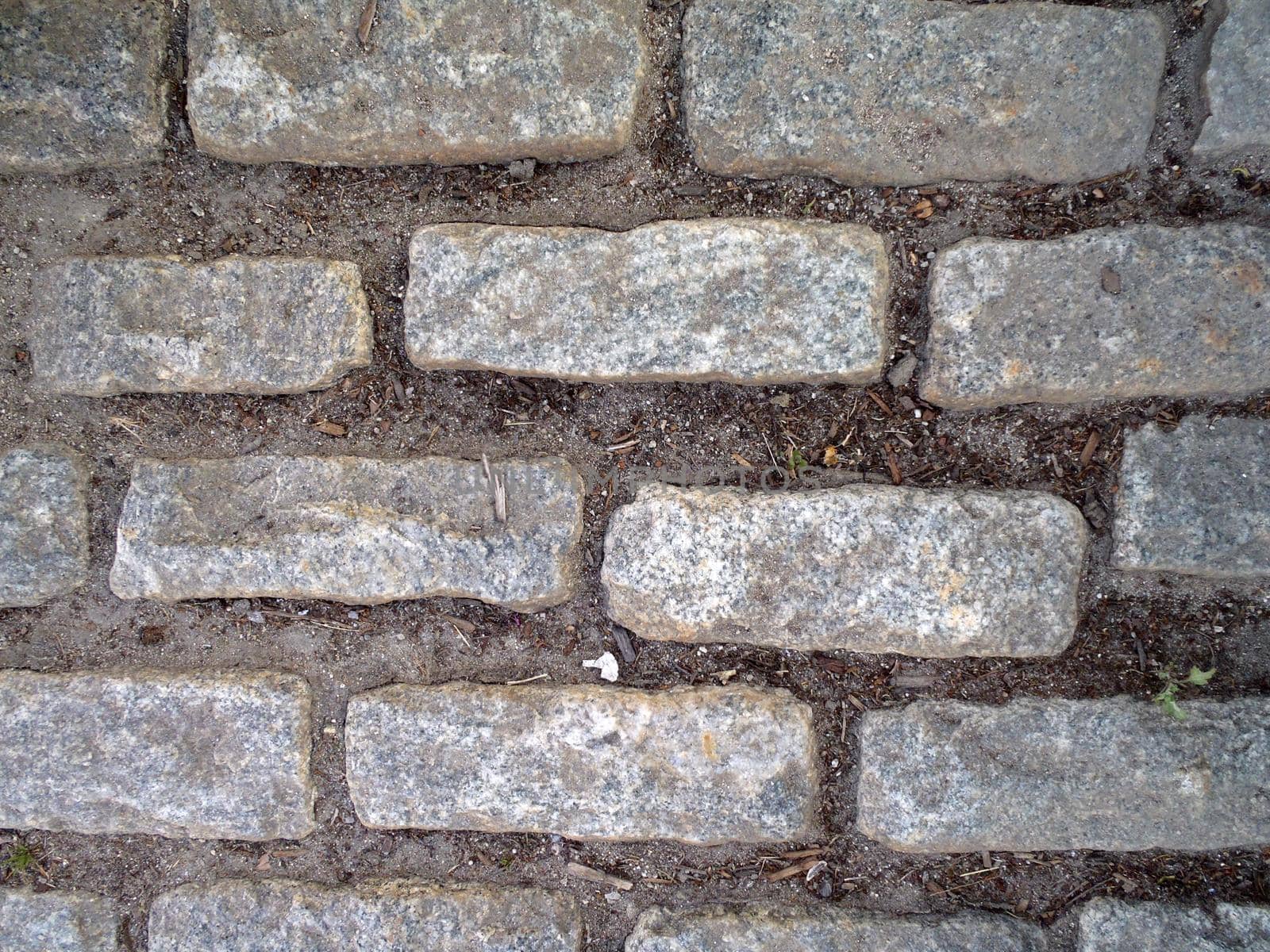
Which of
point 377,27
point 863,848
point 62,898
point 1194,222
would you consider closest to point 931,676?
point 863,848

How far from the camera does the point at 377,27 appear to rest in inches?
57.7

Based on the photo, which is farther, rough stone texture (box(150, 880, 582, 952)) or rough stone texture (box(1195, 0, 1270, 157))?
rough stone texture (box(150, 880, 582, 952))

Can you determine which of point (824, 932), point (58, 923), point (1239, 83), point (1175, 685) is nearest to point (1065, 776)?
point (1175, 685)

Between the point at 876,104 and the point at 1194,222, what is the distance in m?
0.62

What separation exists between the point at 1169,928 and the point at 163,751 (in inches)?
76.7

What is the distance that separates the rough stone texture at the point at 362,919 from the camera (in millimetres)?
1571

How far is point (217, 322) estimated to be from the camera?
1541 millimetres

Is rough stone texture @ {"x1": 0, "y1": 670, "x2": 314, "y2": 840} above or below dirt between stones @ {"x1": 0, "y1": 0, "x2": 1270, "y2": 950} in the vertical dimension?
below

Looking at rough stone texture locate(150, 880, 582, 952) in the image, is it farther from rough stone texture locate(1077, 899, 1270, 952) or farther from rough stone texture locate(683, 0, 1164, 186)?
rough stone texture locate(683, 0, 1164, 186)

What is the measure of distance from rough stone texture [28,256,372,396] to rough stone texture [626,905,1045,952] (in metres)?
1.25

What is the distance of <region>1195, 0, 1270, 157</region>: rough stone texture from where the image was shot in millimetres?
1416

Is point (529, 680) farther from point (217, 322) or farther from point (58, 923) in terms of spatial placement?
point (58, 923)

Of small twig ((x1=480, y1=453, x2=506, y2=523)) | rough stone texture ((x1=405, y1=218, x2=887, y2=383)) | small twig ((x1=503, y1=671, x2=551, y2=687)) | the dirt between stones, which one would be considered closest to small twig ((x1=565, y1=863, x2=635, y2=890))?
the dirt between stones

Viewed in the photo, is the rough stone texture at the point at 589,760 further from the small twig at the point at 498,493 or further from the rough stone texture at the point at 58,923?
the rough stone texture at the point at 58,923
